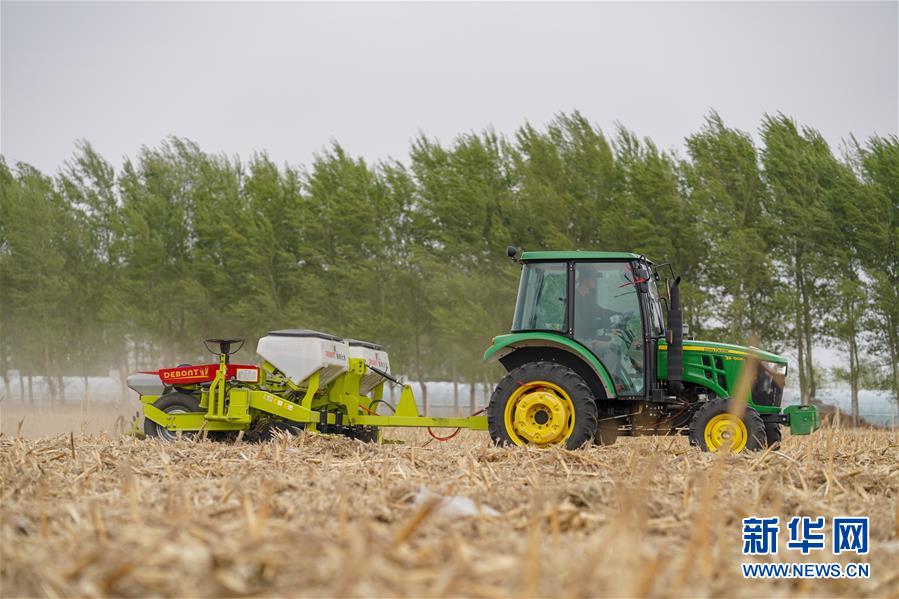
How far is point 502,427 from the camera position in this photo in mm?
9539

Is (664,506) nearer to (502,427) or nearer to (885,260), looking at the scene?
(502,427)

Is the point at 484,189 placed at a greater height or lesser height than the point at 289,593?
greater

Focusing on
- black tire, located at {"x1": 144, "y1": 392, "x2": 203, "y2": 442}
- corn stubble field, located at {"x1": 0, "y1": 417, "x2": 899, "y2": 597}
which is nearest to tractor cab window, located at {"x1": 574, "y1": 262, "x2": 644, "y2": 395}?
corn stubble field, located at {"x1": 0, "y1": 417, "x2": 899, "y2": 597}

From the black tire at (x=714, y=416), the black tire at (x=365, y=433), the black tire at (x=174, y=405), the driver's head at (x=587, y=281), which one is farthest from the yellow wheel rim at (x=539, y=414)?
the black tire at (x=174, y=405)

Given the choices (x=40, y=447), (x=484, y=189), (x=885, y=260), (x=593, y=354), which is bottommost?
(x=40, y=447)

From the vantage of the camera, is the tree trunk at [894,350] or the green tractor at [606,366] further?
the tree trunk at [894,350]

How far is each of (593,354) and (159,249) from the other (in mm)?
20812

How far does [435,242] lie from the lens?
25594 millimetres

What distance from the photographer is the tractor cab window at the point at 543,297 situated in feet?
32.0

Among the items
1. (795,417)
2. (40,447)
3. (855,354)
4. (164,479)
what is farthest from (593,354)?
(855,354)

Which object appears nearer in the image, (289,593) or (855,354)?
(289,593)

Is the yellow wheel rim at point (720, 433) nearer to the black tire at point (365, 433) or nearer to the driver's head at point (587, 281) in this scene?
the driver's head at point (587, 281)

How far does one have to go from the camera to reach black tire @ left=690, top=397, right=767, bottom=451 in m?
8.90

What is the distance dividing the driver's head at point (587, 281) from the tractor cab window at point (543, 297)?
132mm
